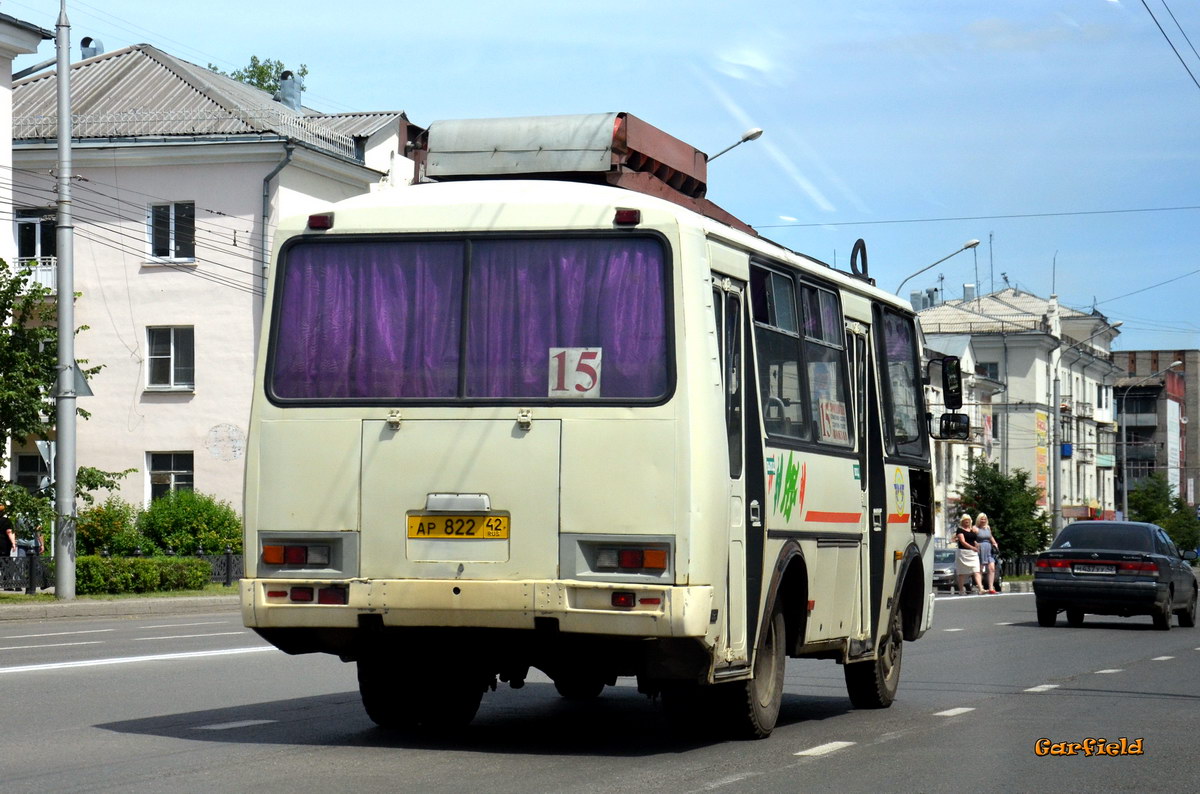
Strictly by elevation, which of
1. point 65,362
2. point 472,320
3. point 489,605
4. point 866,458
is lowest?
point 489,605

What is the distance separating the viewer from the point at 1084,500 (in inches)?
4289

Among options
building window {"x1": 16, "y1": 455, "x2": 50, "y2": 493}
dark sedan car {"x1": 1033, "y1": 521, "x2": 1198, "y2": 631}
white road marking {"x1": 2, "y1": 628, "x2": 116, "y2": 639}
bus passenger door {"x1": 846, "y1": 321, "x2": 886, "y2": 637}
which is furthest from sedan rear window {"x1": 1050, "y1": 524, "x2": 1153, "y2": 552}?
building window {"x1": 16, "y1": 455, "x2": 50, "y2": 493}

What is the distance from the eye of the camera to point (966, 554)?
41.1 m

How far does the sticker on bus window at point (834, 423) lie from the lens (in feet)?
37.1

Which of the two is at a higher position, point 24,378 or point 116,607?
point 24,378

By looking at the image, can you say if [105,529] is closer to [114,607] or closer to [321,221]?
[114,607]

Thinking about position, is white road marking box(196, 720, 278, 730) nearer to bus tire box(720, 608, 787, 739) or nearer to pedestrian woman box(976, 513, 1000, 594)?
bus tire box(720, 608, 787, 739)

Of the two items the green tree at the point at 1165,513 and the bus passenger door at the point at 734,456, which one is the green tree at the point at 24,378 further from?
the green tree at the point at 1165,513

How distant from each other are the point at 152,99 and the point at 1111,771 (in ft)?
134

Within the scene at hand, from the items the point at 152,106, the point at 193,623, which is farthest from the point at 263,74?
the point at 193,623

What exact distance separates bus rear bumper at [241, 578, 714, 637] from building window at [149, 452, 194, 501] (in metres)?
36.3

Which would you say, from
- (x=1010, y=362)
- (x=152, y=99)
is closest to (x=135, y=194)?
(x=152, y=99)

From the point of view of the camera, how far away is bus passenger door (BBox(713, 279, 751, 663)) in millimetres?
9414

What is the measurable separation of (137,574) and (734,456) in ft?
76.6
